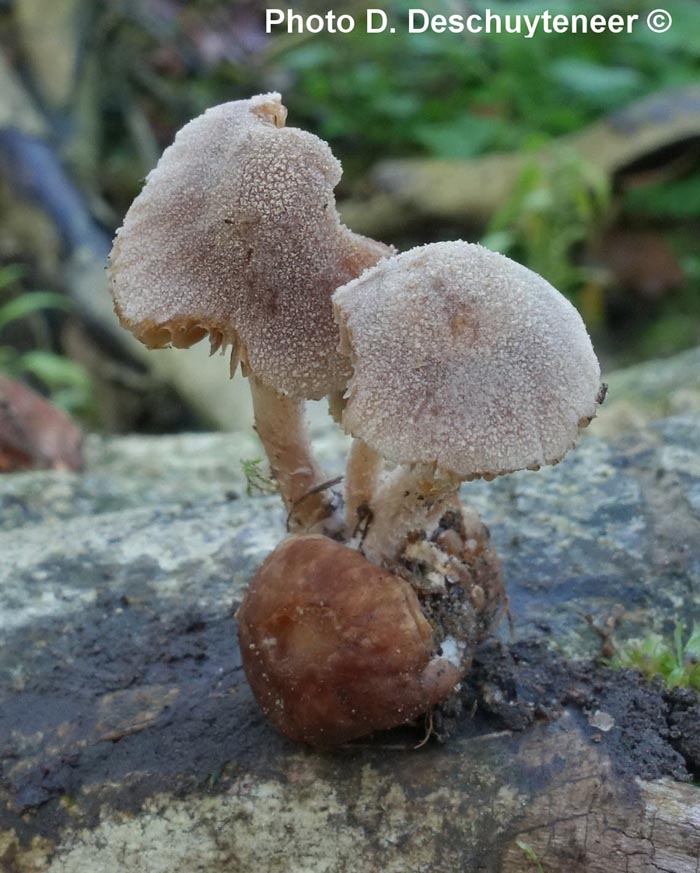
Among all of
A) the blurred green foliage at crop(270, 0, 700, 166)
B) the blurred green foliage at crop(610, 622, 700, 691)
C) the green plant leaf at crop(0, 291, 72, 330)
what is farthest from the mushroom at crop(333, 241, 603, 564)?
the blurred green foliage at crop(270, 0, 700, 166)

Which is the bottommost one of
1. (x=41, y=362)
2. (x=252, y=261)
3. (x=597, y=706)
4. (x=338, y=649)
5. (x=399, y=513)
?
(x=597, y=706)

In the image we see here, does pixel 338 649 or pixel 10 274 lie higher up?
pixel 10 274

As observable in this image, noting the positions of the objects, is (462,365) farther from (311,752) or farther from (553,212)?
(553,212)

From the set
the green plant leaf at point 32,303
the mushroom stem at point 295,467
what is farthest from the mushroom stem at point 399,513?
the green plant leaf at point 32,303

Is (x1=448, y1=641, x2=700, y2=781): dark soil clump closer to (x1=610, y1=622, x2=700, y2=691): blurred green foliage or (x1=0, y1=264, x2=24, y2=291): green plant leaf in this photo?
(x1=610, y1=622, x2=700, y2=691): blurred green foliage

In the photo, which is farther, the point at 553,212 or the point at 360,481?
the point at 553,212

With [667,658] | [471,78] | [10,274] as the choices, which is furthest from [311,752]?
[471,78]

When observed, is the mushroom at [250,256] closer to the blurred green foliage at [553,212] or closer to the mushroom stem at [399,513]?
the mushroom stem at [399,513]
